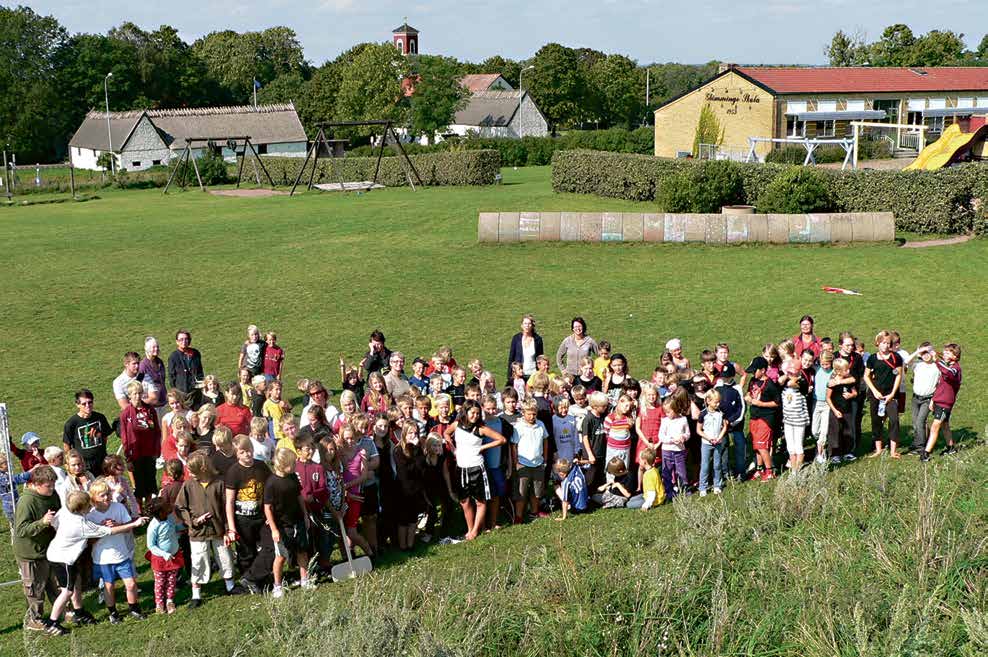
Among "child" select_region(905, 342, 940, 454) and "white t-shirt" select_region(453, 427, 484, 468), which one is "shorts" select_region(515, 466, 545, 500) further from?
"child" select_region(905, 342, 940, 454)

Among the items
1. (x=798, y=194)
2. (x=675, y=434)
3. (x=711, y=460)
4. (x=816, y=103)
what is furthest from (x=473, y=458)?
(x=816, y=103)

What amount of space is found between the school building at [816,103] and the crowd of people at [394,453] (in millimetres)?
44271

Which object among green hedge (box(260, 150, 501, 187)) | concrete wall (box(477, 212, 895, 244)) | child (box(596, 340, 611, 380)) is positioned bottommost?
child (box(596, 340, 611, 380))

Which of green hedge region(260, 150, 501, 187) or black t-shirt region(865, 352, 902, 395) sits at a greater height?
green hedge region(260, 150, 501, 187)

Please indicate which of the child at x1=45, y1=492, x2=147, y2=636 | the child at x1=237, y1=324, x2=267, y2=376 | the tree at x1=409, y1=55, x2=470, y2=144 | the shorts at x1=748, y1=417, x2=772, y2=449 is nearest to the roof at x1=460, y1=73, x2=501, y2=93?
the tree at x1=409, y1=55, x2=470, y2=144

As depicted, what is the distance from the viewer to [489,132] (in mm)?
88375

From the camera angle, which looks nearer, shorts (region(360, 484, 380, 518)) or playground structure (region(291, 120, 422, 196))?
shorts (region(360, 484, 380, 518))

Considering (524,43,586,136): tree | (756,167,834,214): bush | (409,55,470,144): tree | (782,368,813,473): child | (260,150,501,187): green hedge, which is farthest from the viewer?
(524,43,586,136): tree

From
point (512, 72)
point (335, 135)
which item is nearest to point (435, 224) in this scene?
point (335, 135)

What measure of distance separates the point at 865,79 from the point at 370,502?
56.4 m

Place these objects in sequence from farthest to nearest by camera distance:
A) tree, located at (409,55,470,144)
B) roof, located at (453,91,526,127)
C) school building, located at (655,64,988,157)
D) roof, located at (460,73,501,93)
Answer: roof, located at (460,73,501,93) → roof, located at (453,91,526,127) → tree, located at (409,55,470,144) → school building, located at (655,64,988,157)

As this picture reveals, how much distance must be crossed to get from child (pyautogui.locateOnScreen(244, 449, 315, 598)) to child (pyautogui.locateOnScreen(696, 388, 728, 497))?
4547mm

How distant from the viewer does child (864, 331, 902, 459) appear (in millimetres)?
12422

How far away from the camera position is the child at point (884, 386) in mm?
12422
